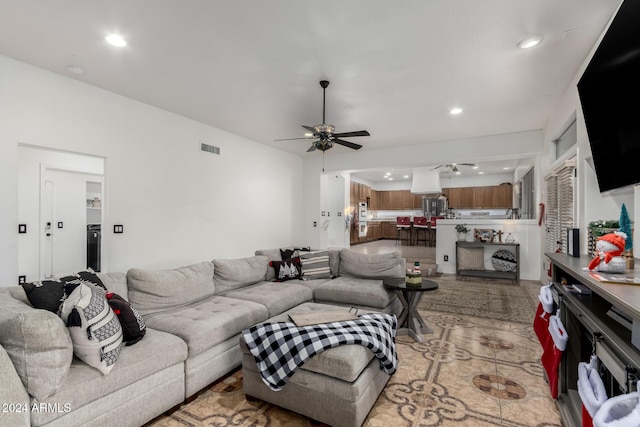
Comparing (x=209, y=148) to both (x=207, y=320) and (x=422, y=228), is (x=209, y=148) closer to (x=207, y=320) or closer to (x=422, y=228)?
(x=207, y=320)

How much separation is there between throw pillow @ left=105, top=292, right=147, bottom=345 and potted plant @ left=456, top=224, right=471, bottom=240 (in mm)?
6151

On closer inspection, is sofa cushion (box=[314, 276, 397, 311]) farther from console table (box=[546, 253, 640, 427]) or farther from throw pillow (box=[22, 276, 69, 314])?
throw pillow (box=[22, 276, 69, 314])

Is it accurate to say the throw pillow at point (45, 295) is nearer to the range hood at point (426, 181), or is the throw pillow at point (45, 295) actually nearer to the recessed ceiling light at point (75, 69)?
the recessed ceiling light at point (75, 69)

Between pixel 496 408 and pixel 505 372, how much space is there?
58 cm

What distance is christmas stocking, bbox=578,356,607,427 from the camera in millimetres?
1153

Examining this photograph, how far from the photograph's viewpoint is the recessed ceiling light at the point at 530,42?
104 inches

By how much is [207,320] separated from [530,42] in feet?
11.6

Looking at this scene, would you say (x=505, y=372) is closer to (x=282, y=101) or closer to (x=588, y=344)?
(x=588, y=344)

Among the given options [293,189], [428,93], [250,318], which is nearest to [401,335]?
[250,318]

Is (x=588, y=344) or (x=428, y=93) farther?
(x=428, y=93)

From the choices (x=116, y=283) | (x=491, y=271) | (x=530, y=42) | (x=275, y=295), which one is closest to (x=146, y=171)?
(x=116, y=283)

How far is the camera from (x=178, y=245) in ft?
15.1

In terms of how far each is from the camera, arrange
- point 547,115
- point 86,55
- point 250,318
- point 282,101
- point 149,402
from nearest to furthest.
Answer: point 149,402 → point 250,318 → point 86,55 → point 282,101 → point 547,115

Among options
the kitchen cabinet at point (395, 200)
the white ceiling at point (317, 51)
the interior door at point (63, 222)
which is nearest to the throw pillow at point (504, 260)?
the white ceiling at point (317, 51)
